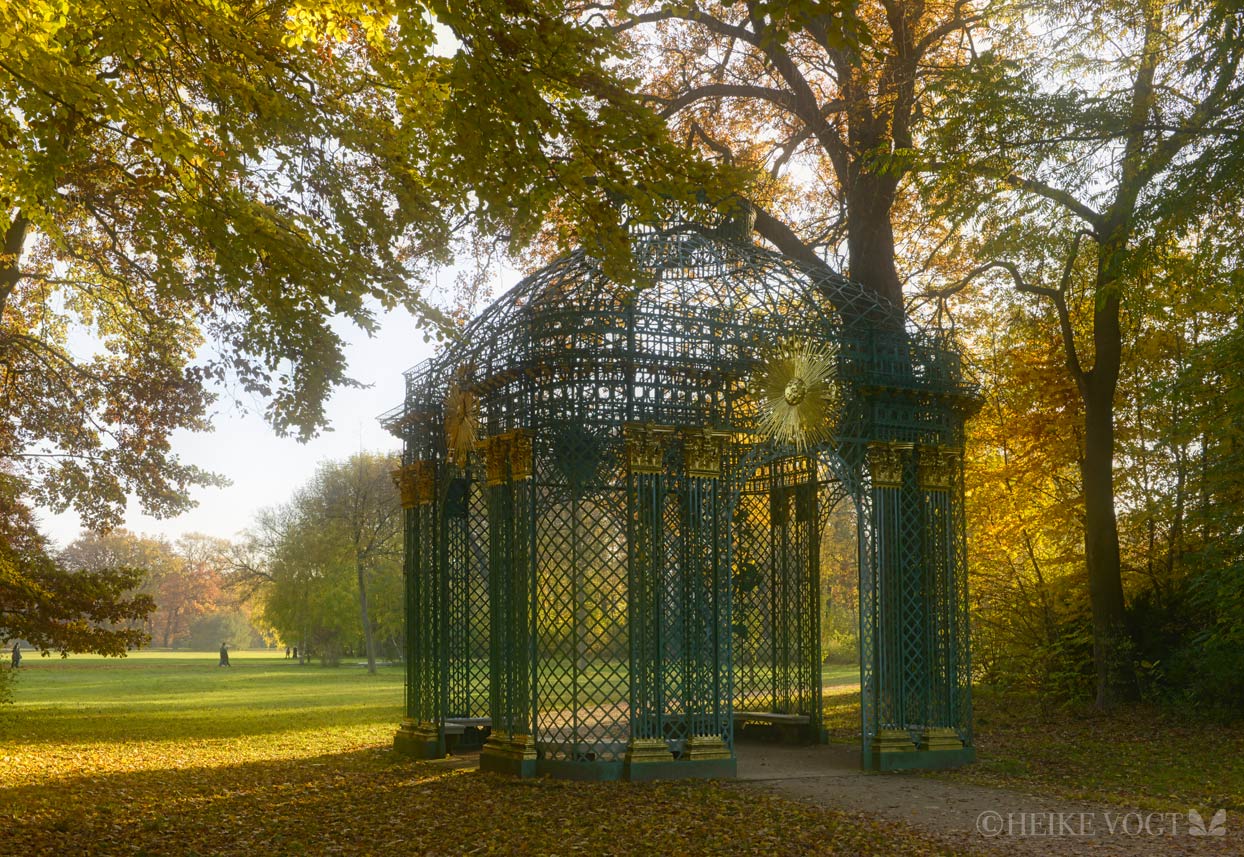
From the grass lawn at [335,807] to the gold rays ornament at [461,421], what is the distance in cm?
348

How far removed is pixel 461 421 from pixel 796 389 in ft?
12.2

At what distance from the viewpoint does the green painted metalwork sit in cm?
1151

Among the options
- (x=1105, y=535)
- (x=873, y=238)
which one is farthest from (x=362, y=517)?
(x=1105, y=535)

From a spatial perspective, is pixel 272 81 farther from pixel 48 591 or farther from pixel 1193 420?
pixel 1193 420

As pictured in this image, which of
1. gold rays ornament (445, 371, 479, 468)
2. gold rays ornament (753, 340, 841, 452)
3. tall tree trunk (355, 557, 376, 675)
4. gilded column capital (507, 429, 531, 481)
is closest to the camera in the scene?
gilded column capital (507, 429, 531, 481)

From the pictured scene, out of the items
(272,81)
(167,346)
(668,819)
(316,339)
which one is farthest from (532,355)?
(167,346)

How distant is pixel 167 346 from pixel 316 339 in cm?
947

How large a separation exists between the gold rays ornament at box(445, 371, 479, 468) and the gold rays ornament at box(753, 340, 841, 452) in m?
3.10

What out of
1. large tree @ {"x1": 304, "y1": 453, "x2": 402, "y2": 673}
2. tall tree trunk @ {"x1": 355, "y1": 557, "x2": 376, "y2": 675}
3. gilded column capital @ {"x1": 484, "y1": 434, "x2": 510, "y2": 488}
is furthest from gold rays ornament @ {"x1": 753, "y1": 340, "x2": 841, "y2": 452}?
tall tree trunk @ {"x1": 355, "y1": 557, "x2": 376, "y2": 675}

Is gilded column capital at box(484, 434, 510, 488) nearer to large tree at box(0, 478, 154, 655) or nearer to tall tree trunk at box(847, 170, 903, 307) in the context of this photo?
large tree at box(0, 478, 154, 655)

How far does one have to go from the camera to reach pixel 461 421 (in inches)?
505

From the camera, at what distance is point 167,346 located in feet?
66.2

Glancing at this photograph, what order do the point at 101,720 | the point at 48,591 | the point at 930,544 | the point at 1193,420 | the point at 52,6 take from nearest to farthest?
the point at 52,6, the point at 930,544, the point at 48,591, the point at 1193,420, the point at 101,720

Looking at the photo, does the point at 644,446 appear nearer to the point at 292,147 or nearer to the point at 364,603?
the point at 292,147
